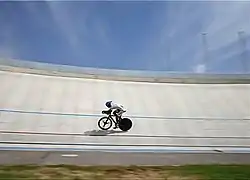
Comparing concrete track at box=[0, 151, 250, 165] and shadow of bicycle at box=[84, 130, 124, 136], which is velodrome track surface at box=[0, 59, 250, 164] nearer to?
shadow of bicycle at box=[84, 130, 124, 136]

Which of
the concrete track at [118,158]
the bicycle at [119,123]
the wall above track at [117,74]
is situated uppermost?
the wall above track at [117,74]

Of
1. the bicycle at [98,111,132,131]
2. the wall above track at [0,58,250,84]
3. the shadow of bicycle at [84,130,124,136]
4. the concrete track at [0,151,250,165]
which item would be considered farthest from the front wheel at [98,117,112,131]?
the wall above track at [0,58,250,84]

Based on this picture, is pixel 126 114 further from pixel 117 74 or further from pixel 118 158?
pixel 118 158

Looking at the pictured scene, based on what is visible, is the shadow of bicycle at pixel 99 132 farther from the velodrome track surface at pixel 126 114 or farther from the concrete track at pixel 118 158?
the concrete track at pixel 118 158

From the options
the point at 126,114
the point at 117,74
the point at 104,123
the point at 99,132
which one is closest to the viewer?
the point at 99,132

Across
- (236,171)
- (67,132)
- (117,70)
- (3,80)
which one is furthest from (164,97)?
(236,171)

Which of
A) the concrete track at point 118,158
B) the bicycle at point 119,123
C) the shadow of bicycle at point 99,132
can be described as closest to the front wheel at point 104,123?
the bicycle at point 119,123

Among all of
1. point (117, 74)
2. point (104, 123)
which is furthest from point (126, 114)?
point (117, 74)

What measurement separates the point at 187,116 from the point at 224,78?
724cm

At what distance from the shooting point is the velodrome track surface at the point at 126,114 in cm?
1280

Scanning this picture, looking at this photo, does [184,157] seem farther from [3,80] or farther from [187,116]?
[3,80]

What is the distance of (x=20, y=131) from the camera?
553 inches

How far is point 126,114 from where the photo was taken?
17406 mm

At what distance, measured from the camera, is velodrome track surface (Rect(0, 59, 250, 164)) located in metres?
12.8
